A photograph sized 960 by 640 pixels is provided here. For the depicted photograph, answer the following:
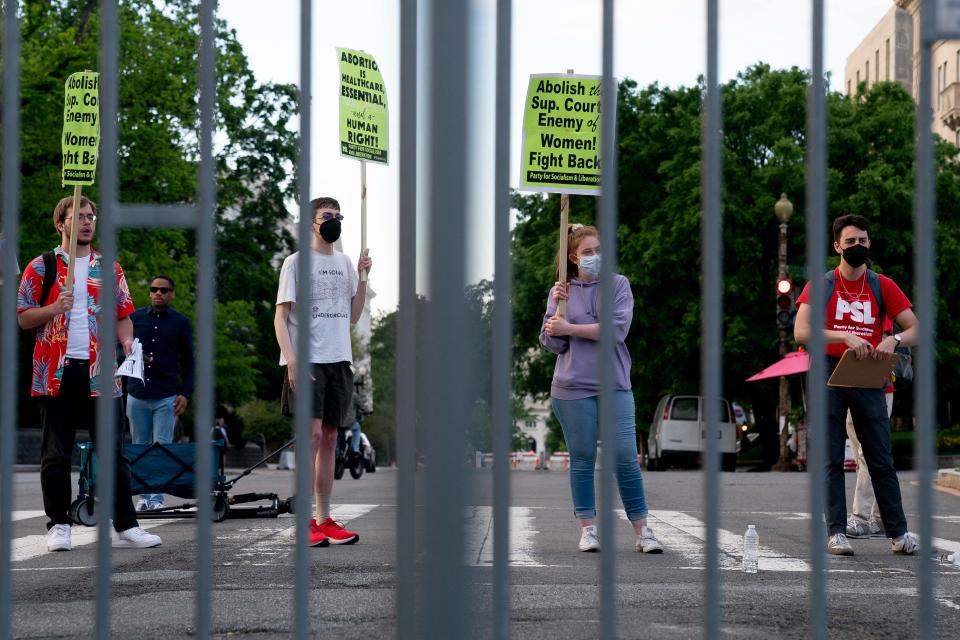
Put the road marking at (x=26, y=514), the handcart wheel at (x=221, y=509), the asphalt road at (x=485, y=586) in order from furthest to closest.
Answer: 1. the road marking at (x=26, y=514)
2. the handcart wheel at (x=221, y=509)
3. the asphalt road at (x=485, y=586)

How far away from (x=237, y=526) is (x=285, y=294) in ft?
8.68

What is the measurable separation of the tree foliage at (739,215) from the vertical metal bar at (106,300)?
31.9 meters

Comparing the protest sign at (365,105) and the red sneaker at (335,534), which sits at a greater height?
the protest sign at (365,105)

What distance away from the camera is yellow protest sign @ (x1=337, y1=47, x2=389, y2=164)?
Answer: 2.85 m

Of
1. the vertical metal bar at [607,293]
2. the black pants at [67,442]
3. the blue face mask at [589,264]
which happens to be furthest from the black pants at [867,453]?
the vertical metal bar at [607,293]

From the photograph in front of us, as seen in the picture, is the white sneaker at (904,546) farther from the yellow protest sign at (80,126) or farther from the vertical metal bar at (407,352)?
the vertical metal bar at (407,352)

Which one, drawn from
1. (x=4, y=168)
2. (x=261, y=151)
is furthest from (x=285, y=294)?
(x=261, y=151)

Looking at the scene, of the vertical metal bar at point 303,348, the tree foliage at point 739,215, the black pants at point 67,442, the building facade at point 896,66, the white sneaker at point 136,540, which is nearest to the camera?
the vertical metal bar at point 303,348

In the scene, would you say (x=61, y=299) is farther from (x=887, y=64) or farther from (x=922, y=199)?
(x=887, y=64)

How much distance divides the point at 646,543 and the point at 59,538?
114 inches

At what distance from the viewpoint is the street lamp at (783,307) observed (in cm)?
2930

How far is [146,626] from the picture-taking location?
4.70 m

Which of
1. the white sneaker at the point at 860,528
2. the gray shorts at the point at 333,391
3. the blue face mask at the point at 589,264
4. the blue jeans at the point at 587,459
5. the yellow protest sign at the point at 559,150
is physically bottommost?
the white sneaker at the point at 860,528

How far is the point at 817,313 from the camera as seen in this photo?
9.84ft
